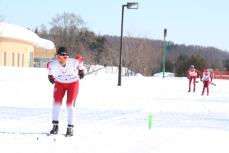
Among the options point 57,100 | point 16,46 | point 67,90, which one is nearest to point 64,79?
point 67,90

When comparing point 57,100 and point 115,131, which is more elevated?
point 57,100

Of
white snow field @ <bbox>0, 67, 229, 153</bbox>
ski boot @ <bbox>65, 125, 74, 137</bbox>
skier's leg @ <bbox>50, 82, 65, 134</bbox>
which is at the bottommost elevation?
white snow field @ <bbox>0, 67, 229, 153</bbox>

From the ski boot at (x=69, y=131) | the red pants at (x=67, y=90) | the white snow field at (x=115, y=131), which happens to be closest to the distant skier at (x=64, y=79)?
the red pants at (x=67, y=90)

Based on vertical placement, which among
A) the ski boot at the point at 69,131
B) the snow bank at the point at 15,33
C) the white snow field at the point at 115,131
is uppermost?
the snow bank at the point at 15,33

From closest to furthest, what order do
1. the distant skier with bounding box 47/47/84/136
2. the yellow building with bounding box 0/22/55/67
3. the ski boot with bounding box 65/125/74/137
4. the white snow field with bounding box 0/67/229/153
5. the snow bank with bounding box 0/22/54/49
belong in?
1. the white snow field with bounding box 0/67/229/153
2. the ski boot with bounding box 65/125/74/137
3. the distant skier with bounding box 47/47/84/136
4. the snow bank with bounding box 0/22/54/49
5. the yellow building with bounding box 0/22/55/67

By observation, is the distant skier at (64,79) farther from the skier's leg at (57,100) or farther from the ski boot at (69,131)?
the ski boot at (69,131)

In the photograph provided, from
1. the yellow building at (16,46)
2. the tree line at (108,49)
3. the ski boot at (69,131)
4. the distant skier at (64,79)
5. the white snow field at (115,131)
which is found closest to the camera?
the white snow field at (115,131)

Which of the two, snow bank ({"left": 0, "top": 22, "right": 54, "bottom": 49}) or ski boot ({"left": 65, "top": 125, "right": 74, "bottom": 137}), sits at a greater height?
snow bank ({"left": 0, "top": 22, "right": 54, "bottom": 49})

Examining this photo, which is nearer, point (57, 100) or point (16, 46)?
point (57, 100)

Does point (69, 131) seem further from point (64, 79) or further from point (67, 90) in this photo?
point (64, 79)

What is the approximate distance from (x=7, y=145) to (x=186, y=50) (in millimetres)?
178351

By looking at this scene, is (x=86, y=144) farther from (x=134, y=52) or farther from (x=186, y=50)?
(x=186, y=50)

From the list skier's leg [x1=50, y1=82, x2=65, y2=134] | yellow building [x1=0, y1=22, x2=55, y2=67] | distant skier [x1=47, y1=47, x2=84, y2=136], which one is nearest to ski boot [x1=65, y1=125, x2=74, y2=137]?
distant skier [x1=47, y1=47, x2=84, y2=136]

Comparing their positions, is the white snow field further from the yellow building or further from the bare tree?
the bare tree
